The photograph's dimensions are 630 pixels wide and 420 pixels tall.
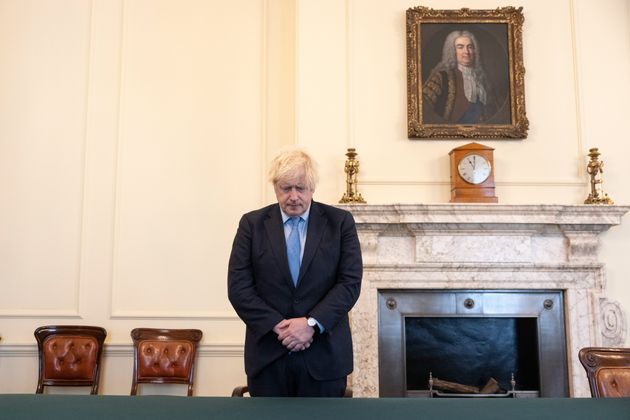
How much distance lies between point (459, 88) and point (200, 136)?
6.47 feet

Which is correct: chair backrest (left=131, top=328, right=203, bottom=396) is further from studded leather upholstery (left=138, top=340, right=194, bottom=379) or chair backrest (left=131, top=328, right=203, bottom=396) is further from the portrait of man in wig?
the portrait of man in wig

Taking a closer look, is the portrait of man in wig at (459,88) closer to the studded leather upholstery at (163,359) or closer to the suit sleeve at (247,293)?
the suit sleeve at (247,293)

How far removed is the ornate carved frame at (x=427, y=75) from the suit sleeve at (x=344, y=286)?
6.40 feet

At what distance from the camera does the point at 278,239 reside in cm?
235

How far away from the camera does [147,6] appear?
4.54m

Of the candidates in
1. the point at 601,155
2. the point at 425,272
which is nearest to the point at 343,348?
the point at 425,272

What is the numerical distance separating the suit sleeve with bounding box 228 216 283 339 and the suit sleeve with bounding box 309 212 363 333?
0.17m

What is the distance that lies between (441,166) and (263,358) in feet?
7.98

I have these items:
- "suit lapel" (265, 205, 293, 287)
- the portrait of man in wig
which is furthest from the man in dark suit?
the portrait of man in wig

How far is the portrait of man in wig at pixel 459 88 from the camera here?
4.18m

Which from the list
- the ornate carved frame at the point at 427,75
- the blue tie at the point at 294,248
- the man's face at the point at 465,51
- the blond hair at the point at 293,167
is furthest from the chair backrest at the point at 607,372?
the man's face at the point at 465,51

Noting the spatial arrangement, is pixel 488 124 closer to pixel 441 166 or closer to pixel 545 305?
pixel 441 166

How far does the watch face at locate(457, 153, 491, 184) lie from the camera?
13.1ft

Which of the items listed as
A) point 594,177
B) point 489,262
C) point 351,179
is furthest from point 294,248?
point 594,177
